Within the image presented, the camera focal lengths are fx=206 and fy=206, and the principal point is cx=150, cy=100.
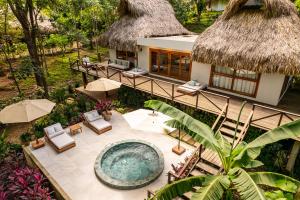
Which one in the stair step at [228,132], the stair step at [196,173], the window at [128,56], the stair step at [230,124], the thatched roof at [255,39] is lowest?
the stair step at [196,173]

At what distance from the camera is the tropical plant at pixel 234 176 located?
500 centimetres

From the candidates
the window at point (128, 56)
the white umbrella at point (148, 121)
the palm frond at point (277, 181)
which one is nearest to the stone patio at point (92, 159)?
the white umbrella at point (148, 121)

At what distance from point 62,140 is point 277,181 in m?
9.91

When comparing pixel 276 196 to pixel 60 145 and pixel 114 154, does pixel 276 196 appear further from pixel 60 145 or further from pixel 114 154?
pixel 60 145

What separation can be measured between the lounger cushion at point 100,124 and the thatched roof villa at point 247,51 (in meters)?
6.70

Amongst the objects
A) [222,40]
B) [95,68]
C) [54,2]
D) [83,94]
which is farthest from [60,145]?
[54,2]

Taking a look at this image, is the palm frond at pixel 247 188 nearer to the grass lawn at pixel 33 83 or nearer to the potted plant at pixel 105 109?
the potted plant at pixel 105 109

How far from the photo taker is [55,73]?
2431 cm

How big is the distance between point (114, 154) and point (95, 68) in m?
10.3

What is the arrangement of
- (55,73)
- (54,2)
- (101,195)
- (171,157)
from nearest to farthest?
(101,195), (171,157), (54,2), (55,73)

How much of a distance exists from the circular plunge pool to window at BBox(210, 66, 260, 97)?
6.47 meters

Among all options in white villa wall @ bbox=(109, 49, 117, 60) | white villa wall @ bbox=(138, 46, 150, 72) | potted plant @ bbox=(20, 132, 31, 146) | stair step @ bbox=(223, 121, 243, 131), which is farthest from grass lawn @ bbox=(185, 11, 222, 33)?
potted plant @ bbox=(20, 132, 31, 146)

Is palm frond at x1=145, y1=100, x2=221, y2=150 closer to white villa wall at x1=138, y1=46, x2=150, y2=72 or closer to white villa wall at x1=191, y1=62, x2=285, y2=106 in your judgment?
white villa wall at x1=191, y1=62, x2=285, y2=106

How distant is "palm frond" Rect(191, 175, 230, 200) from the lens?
4.91m
